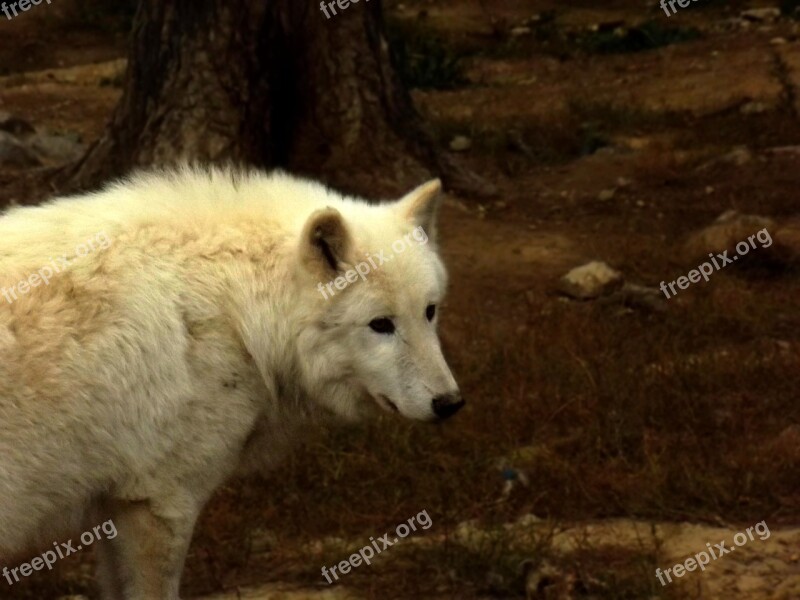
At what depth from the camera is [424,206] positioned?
210 inches

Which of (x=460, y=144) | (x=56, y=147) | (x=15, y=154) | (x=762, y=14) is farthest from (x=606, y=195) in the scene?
(x=762, y=14)

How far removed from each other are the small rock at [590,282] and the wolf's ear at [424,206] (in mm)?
3710

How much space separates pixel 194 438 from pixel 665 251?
586 centimetres

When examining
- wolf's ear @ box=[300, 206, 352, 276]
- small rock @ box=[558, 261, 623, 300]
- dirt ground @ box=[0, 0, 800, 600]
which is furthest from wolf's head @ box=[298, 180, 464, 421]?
small rock @ box=[558, 261, 623, 300]

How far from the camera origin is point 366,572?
5914mm

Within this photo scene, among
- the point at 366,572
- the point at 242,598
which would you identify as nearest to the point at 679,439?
the point at 366,572

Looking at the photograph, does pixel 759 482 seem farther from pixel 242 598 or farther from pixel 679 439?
pixel 242 598

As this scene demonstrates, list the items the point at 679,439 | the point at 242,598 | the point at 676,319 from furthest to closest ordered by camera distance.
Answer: the point at 676,319
the point at 679,439
the point at 242,598

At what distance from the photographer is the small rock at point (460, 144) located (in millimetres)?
12969
